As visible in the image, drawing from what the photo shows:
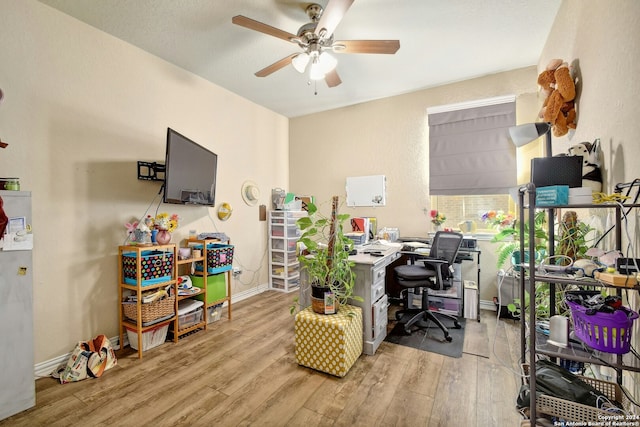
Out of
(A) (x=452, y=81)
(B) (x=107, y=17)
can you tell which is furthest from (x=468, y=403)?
(B) (x=107, y=17)

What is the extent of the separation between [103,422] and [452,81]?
455 centimetres

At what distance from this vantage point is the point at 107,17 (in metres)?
2.27

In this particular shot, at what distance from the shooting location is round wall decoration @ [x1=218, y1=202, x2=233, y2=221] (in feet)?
11.5

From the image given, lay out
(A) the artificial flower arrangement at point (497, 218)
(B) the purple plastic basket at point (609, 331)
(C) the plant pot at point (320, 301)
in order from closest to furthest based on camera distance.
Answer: (B) the purple plastic basket at point (609, 331) → (C) the plant pot at point (320, 301) → (A) the artificial flower arrangement at point (497, 218)

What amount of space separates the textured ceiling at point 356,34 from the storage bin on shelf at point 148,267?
1.98 m

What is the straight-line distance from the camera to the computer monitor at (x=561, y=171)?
4.88 ft

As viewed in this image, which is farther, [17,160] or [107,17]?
[107,17]

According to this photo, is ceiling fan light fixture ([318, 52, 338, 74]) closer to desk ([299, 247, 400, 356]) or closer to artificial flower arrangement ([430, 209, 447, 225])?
desk ([299, 247, 400, 356])

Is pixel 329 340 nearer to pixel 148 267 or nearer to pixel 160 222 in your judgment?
pixel 148 267

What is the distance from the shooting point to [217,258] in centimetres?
298

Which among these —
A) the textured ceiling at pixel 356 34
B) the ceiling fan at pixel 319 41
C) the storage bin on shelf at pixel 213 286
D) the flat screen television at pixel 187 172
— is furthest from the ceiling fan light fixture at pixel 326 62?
the storage bin on shelf at pixel 213 286

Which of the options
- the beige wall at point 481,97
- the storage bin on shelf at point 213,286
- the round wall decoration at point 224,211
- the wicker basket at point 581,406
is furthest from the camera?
the round wall decoration at point 224,211

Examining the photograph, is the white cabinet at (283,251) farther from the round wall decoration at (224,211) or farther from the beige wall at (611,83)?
the beige wall at (611,83)

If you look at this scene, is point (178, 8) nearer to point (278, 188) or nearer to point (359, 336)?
point (278, 188)
